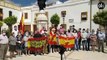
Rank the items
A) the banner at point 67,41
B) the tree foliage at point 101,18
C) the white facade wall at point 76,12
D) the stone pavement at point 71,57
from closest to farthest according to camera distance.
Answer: the stone pavement at point 71,57, the banner at point 67,41, the tree foliage at point 101,18, the white facade wall at point 76,12

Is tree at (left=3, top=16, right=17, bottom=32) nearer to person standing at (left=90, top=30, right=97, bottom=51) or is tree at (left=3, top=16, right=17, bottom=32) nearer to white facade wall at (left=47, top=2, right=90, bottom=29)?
white facade wall at (left=47, top=2, right=90, bottom=29)

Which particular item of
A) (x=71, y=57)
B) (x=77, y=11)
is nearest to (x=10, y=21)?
(x=77, y=11)

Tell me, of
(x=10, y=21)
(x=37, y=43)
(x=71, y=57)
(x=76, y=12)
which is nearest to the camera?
(x=71, y=57)

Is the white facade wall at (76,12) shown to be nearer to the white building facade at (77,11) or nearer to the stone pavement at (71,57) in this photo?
the white building facade at (77,11)

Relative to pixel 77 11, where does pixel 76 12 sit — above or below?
below

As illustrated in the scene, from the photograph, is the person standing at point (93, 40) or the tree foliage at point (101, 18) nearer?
the person standing at point (93, 40)

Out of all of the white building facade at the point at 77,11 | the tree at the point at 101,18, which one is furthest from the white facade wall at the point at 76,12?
the tree at the point at 101,18

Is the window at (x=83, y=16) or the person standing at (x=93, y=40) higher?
the window at (x=83, y=16)

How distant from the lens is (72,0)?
48594 mm

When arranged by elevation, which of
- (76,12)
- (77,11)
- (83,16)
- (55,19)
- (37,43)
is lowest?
(37,43)

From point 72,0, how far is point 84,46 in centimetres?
2719

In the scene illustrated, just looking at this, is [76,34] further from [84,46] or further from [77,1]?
[77,1]

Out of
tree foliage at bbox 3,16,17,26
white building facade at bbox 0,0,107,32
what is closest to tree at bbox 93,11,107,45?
white building facade at bbox 0,0,107,32

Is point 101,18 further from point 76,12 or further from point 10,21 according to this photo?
point 10,21
